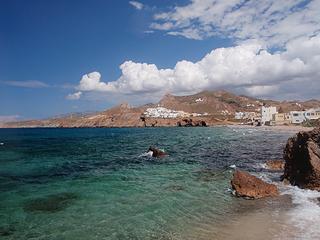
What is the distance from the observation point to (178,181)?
107 feet

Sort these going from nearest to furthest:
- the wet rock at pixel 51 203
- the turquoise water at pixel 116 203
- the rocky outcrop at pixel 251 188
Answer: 1. the turquoise water at pixel 116 203
2. the wet rock at pixel 51 203
3. the rocky outcrop at pixel 251 188

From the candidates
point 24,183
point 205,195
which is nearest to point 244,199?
point 205,195

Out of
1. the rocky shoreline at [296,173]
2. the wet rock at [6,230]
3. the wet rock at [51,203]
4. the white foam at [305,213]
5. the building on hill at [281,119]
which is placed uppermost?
the building on hill at [281,119]

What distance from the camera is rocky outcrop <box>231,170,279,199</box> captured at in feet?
83.0

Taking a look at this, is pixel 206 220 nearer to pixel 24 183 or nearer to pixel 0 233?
pixel 0 233

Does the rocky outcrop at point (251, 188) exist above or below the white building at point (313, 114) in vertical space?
below

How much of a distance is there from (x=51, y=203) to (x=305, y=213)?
57.2ft

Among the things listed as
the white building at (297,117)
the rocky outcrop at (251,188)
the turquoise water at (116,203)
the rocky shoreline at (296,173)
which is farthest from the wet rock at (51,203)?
the white building at (297,117)

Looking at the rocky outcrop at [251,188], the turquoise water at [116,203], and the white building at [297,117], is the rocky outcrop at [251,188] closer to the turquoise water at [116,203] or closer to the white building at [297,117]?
the turquoise water at [116,203]

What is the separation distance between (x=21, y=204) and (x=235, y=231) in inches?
613

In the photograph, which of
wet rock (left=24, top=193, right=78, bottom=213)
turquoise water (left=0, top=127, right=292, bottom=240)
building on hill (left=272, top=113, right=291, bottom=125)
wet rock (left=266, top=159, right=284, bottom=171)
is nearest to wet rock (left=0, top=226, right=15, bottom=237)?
turquoise water (left=0, top=127, right=292, bottom=240)

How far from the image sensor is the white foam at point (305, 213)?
17036 mm

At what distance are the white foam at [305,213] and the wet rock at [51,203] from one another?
15171mm

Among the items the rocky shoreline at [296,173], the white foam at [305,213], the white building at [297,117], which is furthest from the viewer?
the white building at [297,117]
